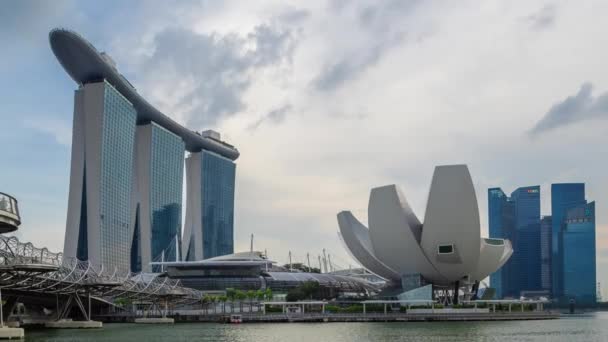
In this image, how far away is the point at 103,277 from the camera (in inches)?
2488

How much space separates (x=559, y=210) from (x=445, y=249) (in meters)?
126

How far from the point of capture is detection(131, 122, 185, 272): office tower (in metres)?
122

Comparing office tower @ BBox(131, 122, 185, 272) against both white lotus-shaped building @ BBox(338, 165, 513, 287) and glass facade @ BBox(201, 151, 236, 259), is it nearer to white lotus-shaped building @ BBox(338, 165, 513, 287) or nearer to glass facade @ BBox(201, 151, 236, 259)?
glass facade @ BBox(201, 151, 236, 259)

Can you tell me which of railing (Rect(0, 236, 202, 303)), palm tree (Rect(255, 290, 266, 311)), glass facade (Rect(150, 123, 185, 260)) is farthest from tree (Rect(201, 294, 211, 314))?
glass facade (Rect(150, 123, 185, 260))

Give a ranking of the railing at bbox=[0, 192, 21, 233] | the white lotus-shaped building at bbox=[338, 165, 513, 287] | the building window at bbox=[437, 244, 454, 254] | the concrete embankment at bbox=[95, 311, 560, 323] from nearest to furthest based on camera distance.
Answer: the railing at bbox=[0, 192, 21, 233]
the concrete embankment at bbox=[95, 311, 560, 323]
the white lotus-shaped building at bbox=[338, 165, 513, 287]
the building window at bbox=[437, 244, 454, 254]

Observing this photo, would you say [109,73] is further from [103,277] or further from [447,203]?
A: [447,203]

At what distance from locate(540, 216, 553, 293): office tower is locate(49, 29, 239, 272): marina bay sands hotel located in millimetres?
84977

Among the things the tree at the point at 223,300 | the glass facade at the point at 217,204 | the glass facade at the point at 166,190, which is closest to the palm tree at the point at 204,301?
the tree at the point at 223,300

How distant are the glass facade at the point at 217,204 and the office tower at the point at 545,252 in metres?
85.0

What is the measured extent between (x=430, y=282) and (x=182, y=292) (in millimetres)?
25683

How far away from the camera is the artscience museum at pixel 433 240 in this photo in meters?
69.6

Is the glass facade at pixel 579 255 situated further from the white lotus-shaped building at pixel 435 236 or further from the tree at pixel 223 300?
the tree at pixel 223 300

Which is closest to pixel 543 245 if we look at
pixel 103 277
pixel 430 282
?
pixel 430 282

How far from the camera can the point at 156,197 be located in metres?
126
